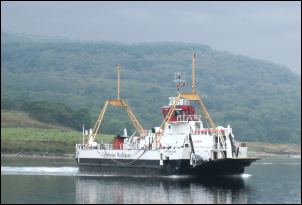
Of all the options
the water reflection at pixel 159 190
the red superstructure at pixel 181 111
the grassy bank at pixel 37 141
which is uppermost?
the red superstructure at pixel 181 111

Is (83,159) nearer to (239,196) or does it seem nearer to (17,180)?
(17,180)

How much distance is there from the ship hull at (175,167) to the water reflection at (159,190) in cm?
83

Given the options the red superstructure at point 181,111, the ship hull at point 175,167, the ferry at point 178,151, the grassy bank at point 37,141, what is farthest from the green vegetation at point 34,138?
the red superstructure at point 181,111

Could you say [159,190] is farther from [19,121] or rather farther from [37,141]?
[19,121]

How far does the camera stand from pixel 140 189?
7519 centimetres

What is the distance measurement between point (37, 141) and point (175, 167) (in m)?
68.0

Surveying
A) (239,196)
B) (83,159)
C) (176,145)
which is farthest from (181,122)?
(239,196)

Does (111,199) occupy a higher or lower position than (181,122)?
lower

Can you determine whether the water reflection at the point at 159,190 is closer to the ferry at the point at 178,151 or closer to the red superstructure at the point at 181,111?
the ferry at the point at 178,151

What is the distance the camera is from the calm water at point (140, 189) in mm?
68375

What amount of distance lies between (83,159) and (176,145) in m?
9.77

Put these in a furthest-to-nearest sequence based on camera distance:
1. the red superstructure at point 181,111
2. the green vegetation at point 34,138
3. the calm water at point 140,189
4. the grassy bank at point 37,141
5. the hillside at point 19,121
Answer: the hillside at point 19,121 < the green vegetation at point 34,138 < the grassy bank at point 37,141 < the red superstructure at point 181,111 < the calm water at point 140,189

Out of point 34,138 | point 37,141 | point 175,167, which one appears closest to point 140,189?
point 175,167

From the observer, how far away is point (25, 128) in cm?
15975
